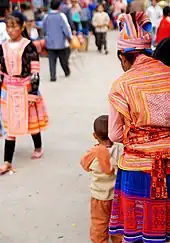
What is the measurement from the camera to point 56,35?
1095 cm

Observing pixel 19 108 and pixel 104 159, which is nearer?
pixel 104 159

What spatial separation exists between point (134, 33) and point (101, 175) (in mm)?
1067

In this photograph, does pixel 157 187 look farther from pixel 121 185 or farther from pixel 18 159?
pixel 18 159

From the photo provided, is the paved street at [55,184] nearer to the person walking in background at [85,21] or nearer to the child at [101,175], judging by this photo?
the child at [101,175]

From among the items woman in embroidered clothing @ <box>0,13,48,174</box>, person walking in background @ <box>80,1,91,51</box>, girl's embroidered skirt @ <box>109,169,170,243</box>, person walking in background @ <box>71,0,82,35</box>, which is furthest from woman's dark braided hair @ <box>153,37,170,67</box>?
person walking in background @ <box>80,1,91,51</box>

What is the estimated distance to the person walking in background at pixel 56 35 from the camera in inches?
431

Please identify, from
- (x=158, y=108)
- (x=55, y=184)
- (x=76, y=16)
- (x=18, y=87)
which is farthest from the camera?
(x=76, y=16)

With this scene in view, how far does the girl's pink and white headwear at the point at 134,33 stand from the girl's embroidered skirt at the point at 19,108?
2.44 meters

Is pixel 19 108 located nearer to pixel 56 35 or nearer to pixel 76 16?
pixel 56 35

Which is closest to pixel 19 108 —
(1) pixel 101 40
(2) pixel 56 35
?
(2) pixel 56 35

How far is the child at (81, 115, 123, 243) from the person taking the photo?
3535 millimetres

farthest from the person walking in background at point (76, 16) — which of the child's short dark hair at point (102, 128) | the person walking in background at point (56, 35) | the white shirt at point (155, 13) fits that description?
the child's short dark hair at point (102, 128)

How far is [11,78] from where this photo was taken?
5.30 meters

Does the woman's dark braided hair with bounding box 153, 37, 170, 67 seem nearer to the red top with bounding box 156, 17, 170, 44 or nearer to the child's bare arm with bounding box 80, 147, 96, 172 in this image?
the child's bare arm with bounding box 80, 147, 96, 172
